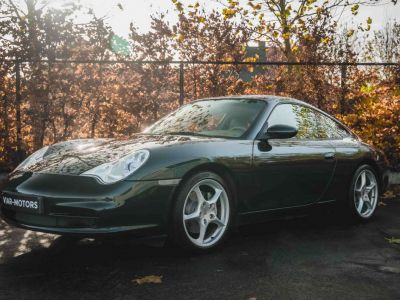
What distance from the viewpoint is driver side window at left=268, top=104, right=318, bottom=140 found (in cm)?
551

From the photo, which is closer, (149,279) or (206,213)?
(149,279)

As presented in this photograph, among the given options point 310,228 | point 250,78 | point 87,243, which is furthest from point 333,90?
point 87,243

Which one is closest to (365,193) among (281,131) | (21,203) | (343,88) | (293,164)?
(293,164)

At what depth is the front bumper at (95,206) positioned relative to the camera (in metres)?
3.99

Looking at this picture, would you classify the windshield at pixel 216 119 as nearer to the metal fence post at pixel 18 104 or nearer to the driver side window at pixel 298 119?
the driver side window at pixel 298 119

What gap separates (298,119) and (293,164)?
0.66 m

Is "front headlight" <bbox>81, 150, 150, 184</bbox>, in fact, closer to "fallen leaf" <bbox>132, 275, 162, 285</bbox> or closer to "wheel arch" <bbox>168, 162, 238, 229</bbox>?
"wheel arch" <bbox>168, 162, 238, 229</bbox>

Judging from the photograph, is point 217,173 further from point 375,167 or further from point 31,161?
point 375,167

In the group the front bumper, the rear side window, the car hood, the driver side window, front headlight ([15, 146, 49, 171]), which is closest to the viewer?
the front bumper

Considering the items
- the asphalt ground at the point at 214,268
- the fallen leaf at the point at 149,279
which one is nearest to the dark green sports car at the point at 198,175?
the asphalt ground at the point at 214,268

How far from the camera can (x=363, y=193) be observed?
255 inches

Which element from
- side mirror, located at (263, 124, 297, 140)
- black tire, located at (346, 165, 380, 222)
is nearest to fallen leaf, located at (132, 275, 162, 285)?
side mirror, located at (263, 124, 297, 140)

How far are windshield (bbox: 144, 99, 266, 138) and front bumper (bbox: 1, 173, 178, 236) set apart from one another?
112cm

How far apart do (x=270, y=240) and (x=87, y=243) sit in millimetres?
1704
